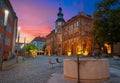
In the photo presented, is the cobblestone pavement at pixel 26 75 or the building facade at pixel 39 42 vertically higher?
the building facade at pixel 39 42

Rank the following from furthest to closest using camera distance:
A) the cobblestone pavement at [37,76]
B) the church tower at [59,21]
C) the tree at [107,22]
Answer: the church tower at [59,21], the tree at [107,22], the cobblestone pavement at [37,76]

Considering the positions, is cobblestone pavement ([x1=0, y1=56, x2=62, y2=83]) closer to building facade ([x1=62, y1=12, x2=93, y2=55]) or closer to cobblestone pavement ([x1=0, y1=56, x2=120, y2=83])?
cobblestone pavement ([x1=0, y1=56, x2=120, y2=83])

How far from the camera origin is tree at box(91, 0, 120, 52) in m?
25.5

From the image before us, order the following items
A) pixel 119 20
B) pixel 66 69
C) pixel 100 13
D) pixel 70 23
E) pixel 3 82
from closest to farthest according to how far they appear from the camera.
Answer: pixel 3 82, pixel 66 69, pixel 119 20, pixel 100 13, pixel 70 23

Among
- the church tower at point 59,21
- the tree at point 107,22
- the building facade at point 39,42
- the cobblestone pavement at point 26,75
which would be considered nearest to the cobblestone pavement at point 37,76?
the cobblestone pavement at point 26,75

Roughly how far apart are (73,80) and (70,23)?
222ft

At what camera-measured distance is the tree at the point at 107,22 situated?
2555 cm

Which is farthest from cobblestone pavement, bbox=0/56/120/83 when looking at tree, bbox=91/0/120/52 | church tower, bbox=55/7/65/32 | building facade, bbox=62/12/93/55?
church tower, bbox=55/7/65/32

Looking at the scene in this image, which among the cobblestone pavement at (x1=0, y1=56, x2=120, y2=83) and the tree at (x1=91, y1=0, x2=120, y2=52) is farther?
the tree at (x1=91, y1=0, x2=120, y2=52)

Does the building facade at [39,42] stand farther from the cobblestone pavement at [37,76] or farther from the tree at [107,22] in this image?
the cobblestone pavement at [37,76]

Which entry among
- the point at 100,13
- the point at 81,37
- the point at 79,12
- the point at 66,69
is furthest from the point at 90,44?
the point at 66,69

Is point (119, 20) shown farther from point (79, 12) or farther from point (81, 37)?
point (79, 12)

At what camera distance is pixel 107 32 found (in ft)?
85.9

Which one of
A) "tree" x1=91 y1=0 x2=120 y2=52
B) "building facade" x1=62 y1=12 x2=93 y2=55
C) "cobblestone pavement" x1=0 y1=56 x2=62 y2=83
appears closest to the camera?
"cobblestone pavement" x1=0 y1=56 x2=62 y2=83
